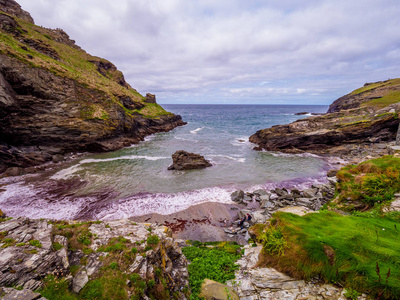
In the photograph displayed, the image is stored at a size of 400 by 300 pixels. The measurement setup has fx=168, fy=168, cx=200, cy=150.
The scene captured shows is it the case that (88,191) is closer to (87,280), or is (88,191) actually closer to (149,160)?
→ (149,160)

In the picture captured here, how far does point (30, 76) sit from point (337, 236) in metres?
50.4

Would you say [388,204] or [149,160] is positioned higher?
[388,204]

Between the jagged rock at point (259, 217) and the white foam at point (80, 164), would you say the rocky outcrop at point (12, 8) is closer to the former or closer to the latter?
the white foam at point (80, 164)

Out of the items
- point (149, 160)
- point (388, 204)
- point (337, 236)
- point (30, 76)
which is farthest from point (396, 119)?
point (30, 76)

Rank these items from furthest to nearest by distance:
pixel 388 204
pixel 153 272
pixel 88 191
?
1. pixel 88 191
2. pixel 388 204
3. pixel 153 272

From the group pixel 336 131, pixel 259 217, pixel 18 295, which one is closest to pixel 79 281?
pixel 18 295

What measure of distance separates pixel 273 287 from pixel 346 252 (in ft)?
10.4

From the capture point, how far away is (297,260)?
7.04 metres

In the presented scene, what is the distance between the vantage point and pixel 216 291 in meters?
7.48

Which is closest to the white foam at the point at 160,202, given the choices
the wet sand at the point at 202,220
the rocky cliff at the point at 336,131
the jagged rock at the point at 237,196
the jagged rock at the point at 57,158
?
the jagged rock at the point at 237,196

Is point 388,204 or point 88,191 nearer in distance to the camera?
point 388,204

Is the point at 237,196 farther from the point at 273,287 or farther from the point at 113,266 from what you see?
the point at 113,266

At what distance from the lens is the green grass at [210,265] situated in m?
8.19

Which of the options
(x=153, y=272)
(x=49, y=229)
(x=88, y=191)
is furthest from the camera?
(x=88, y=191)
